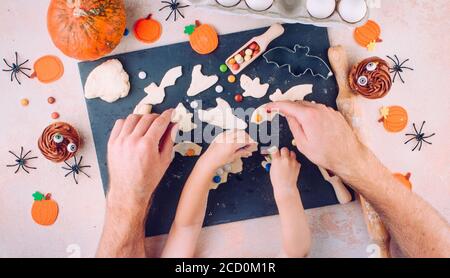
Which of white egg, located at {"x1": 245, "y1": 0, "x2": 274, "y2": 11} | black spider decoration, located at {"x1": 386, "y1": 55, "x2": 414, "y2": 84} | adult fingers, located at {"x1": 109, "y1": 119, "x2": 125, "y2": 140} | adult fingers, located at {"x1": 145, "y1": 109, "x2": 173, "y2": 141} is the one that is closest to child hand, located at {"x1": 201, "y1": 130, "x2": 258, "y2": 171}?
adult fingers, located at {"x1": 145, "y1": 109, "x2": 173, "y2": 141}

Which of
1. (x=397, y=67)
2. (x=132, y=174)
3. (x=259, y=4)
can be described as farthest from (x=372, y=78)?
(x=132, y=174)

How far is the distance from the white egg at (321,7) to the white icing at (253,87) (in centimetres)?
26

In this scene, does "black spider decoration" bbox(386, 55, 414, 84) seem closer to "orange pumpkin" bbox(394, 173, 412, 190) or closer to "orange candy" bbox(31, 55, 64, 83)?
"orange pumpkin" bbox(394, 173, 412, 190)

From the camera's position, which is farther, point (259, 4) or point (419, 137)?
point (419, 137)

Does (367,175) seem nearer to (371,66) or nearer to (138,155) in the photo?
(371,66)

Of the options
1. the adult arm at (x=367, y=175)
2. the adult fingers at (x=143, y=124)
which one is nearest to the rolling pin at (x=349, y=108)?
the adult arm at (x=367, y=175)

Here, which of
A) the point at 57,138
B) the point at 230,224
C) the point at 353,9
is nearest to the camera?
the point at 353,9

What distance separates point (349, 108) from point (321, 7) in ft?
1.00

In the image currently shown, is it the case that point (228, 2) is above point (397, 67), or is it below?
above

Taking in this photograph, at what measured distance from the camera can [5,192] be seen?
1.33m

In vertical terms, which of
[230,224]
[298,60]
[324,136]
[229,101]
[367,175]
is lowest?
[230,224]

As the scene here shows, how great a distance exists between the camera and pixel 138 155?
4.02ft

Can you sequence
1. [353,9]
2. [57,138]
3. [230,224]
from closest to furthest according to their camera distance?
[353,9] < [57,138] < [230,224]
